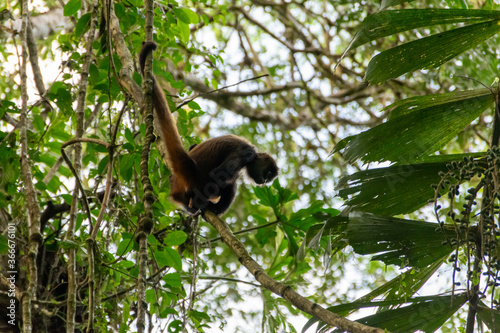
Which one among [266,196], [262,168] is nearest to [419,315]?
[266,196]

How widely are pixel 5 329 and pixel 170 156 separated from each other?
1.68m

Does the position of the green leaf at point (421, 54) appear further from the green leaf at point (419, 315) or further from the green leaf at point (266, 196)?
the green leaf at point (266, 196)

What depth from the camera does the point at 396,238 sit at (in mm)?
2350

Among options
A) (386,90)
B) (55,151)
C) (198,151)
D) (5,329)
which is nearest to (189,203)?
(198,151)

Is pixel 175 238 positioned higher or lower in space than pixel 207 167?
lower

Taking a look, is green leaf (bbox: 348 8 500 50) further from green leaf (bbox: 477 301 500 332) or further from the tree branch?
green leaf (bbox: 477 301 500 332)

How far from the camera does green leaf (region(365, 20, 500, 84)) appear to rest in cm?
246

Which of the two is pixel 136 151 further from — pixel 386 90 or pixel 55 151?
pixel 386 90

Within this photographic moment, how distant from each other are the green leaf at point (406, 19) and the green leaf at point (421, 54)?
0.11 m

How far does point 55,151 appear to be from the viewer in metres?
3.83

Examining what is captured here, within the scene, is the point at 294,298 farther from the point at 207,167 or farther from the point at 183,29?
the point at 183,29

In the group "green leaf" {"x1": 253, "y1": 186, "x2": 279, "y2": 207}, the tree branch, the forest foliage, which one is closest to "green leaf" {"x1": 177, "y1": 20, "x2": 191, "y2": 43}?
the forest foliage

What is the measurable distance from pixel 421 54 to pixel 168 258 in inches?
79.5

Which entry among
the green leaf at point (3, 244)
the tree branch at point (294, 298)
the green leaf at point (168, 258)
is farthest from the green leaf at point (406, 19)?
the green leaf at point (3, 244)
